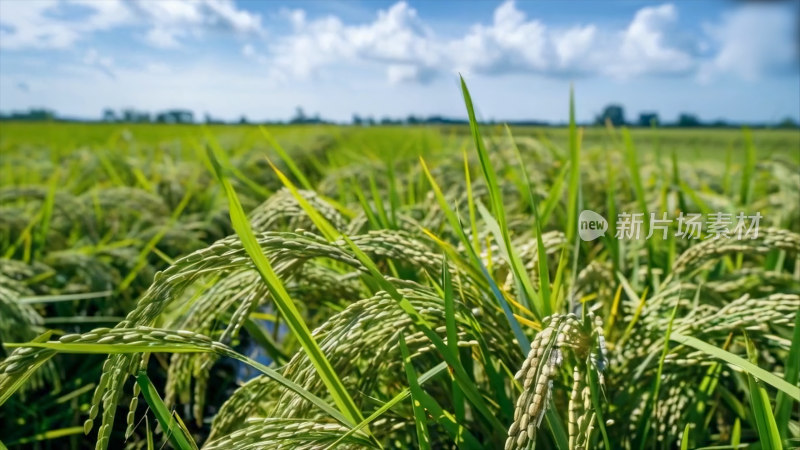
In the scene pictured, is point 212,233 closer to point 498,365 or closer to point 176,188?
point 176,188

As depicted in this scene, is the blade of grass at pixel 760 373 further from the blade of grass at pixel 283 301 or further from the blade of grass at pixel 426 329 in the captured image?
the blade of grass at pixel 283 301

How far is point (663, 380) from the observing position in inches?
40.7

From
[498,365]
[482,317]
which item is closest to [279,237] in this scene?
[482,317]

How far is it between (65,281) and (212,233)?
3.58 ft

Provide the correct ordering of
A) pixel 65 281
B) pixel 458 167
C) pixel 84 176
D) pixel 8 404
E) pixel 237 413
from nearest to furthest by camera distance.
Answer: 1. pixel 237 413
2. pixel 8 404
3. pixel 65 281
4. pixel 458 167
5. pixel 84 176

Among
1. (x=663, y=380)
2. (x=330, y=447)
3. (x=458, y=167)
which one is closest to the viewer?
(x=330, y=447)
